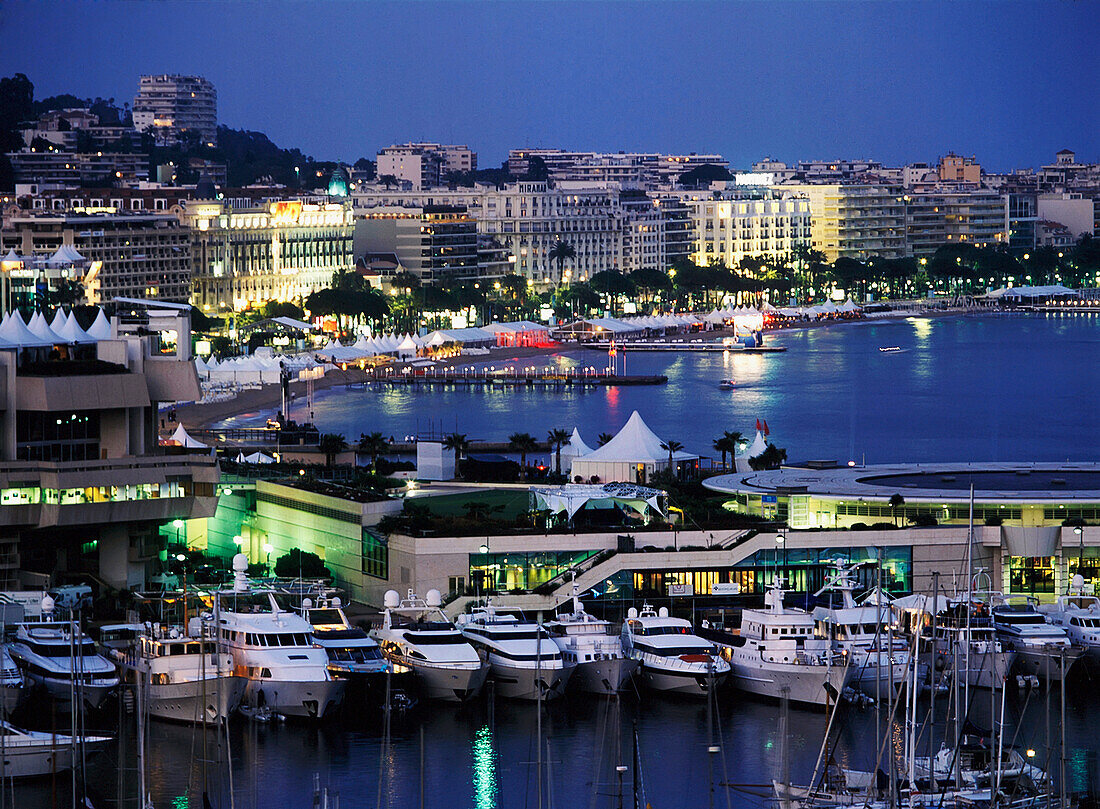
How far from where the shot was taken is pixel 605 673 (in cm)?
3188

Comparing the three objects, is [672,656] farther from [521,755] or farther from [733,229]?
[733,229]

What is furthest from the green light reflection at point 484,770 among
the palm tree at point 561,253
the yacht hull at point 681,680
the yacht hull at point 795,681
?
the palm tree at point 561,253

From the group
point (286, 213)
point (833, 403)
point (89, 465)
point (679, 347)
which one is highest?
point (286, 213)

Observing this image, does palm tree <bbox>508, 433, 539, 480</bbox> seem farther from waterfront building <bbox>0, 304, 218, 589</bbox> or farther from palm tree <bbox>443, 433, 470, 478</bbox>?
waterfront building <bbox>0, 304, 218, 589</bbox>

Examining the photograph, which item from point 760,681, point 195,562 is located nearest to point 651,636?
point 760,681

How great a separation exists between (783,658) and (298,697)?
6.55 m

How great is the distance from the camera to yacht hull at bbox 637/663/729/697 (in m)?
31.8

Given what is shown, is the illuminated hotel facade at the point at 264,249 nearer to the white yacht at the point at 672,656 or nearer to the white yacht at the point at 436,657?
the white yacht at the point at 436,657

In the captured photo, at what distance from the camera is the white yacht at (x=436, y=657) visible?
31.3 m

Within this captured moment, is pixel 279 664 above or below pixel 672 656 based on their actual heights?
above

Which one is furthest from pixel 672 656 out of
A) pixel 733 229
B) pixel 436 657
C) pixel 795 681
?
pixel 733 229

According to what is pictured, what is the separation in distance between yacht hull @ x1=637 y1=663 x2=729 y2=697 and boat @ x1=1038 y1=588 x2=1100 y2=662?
5.39 metres

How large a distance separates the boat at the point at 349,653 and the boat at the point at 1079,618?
9891mm

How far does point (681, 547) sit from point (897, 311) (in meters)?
123
